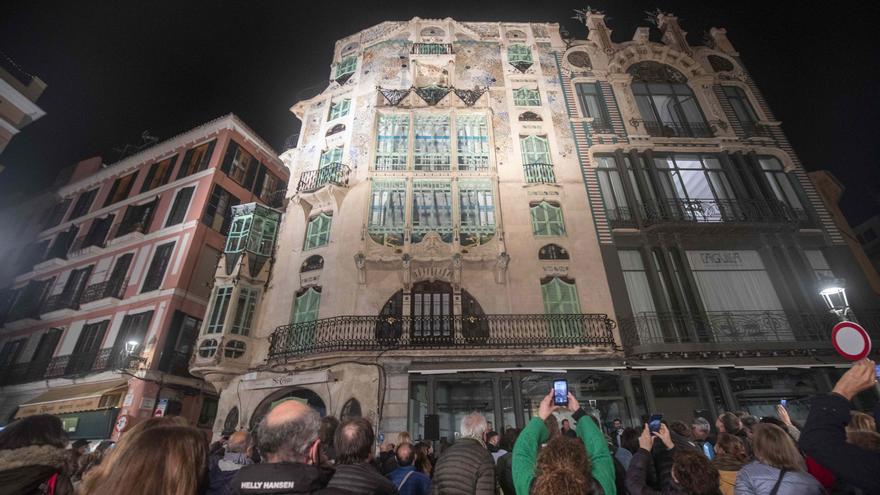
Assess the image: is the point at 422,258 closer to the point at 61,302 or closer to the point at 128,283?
the point at 128,283

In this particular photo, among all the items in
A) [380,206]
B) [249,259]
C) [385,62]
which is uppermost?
[385,62]

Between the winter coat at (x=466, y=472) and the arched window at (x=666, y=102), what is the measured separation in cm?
1879

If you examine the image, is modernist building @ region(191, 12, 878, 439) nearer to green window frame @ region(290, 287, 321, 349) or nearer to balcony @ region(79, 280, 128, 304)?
green window frame @ region(290, 287, 321, 349)

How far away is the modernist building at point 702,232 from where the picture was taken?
13.0m

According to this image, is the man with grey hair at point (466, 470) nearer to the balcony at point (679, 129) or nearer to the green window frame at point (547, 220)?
the green window frame at point (547, 220)

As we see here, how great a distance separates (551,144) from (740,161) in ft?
26.6

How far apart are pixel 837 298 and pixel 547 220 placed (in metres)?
10.3

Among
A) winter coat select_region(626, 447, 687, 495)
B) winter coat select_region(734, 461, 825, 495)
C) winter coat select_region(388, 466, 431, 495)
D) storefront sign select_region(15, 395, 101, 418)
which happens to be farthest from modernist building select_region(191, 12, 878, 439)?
winter coat select_region(734, 461, 825, 495)

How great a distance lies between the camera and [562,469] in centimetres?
267

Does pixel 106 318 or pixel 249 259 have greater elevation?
pixel 249 259

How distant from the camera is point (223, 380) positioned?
14.9 m

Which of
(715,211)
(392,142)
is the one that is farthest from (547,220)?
(392,142)

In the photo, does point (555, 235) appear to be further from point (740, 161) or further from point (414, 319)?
point (740, 161)

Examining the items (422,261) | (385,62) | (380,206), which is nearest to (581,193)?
(422,261)
